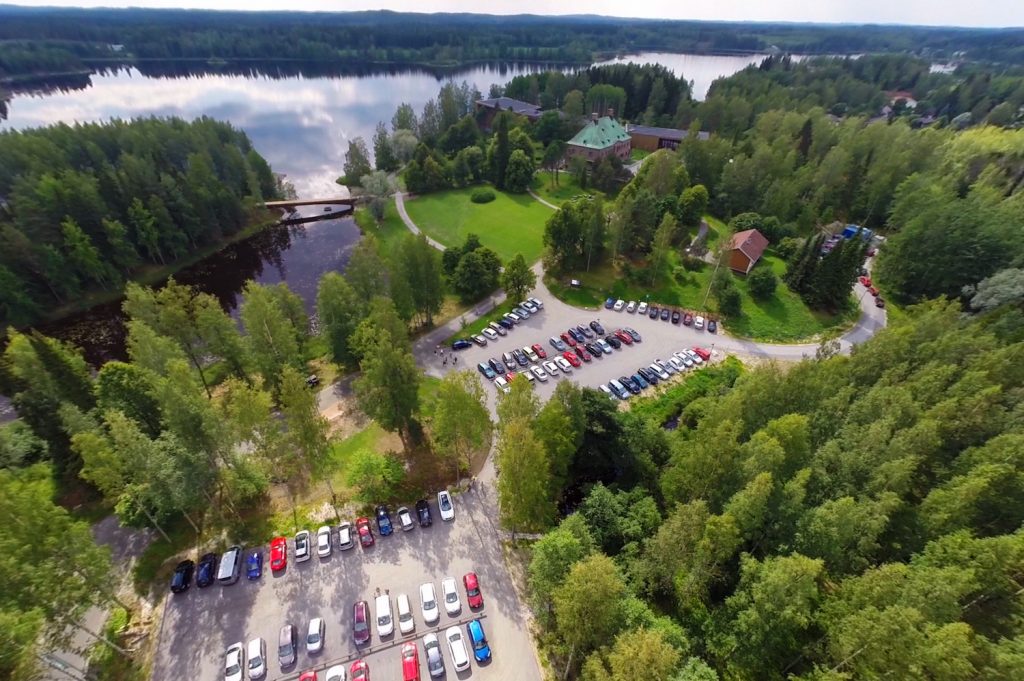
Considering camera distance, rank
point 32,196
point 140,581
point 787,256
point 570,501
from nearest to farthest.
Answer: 1. point 140,581
2. point 570,501
3. point 32,196
4. point 787,256

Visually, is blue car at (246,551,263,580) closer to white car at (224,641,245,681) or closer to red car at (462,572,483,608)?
white car at (224,641,245,681)

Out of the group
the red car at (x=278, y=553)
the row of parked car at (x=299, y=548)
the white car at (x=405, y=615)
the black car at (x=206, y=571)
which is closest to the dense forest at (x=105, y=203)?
the black car at (x=206, y=571)

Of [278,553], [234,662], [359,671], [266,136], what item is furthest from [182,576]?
[266,136]

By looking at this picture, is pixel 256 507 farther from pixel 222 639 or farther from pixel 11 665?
pixel 11 665

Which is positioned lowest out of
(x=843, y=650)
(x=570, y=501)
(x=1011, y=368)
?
(x=570, y=501)

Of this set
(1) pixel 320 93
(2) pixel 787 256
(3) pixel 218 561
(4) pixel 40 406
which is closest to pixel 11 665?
(3) pixel 218 561

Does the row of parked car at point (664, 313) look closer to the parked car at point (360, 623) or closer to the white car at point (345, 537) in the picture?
the white car at point (345, 537)

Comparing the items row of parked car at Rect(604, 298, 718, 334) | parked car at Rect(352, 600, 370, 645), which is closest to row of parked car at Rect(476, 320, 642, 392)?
row of parked car at Rect(604, 298, 718, 334)

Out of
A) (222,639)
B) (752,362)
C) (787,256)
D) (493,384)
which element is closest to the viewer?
(222,639)
